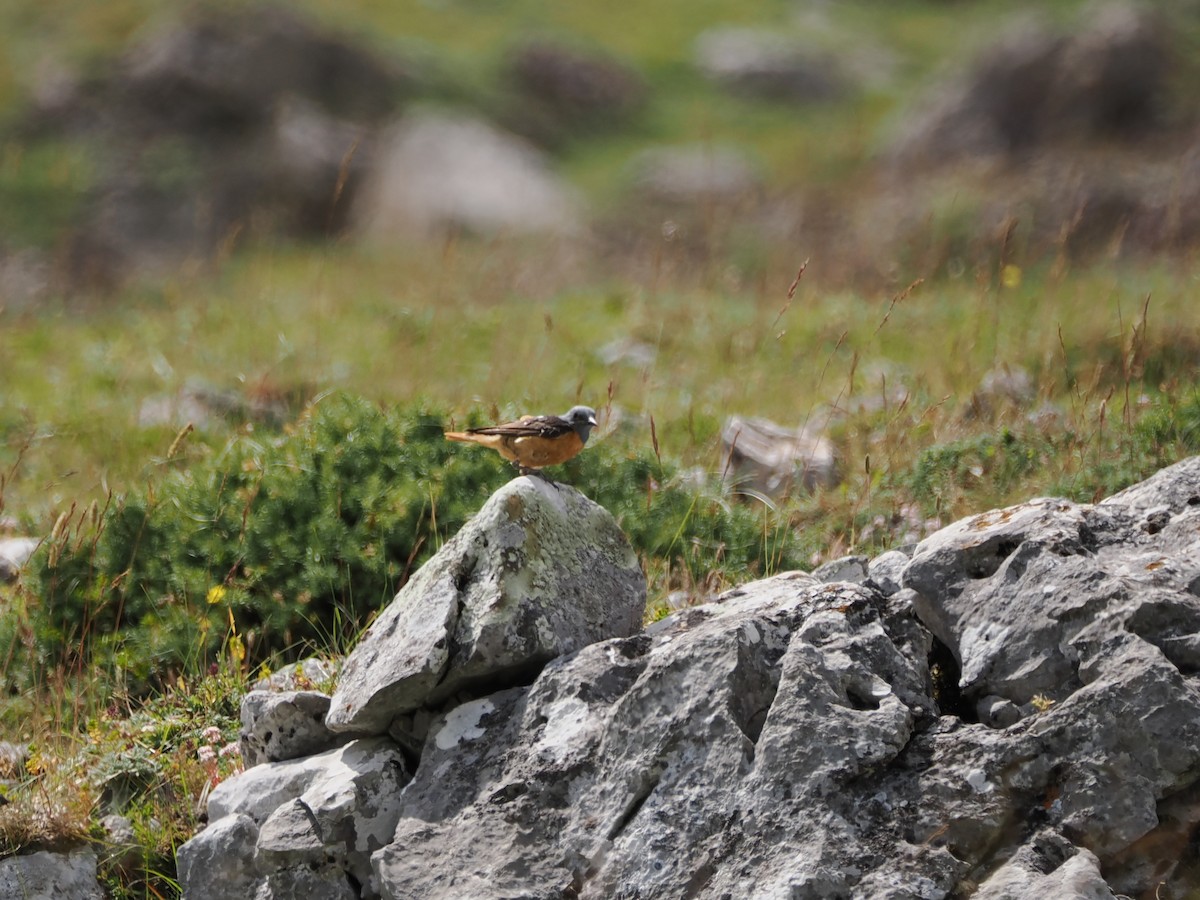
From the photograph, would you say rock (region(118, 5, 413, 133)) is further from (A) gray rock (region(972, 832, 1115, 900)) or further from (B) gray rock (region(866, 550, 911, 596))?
(A) gray rock (region(972, 832, 1115, 900))

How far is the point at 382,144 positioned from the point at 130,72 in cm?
483

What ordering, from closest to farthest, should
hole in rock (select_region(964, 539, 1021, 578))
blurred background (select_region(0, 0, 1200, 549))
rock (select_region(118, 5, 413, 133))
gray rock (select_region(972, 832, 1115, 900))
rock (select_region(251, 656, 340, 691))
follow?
gray rock (select_region(972, 832, 1115, 900))
hole in rock (select_region(964, 539, 1021, 578))
rock (select_region(251, 656, 340, 691))
blurred background (select_region(0, 0, 1200, 549))
rock (select_region(118, 5, 413, 133))

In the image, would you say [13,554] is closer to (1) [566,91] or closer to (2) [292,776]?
(2) [292,776]

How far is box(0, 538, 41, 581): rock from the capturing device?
7.13 m

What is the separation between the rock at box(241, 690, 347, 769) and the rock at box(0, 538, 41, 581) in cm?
275

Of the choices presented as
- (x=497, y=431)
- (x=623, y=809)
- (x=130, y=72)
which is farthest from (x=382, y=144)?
(x=623, y=809)

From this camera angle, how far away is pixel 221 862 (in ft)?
15.0

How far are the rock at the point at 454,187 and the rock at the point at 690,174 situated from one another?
1.63 meters

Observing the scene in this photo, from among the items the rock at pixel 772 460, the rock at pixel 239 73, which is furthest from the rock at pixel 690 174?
the rock at pixel 772 460

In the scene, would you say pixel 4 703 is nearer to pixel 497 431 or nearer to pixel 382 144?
pixel 497 431

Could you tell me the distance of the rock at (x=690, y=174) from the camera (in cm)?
2150

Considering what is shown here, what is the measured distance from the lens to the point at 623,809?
4070 mm

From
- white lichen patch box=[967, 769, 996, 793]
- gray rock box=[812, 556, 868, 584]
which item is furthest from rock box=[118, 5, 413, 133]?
white lichen patch box=[967, 769, 996, 793]

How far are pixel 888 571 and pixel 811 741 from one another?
46.2 inches
